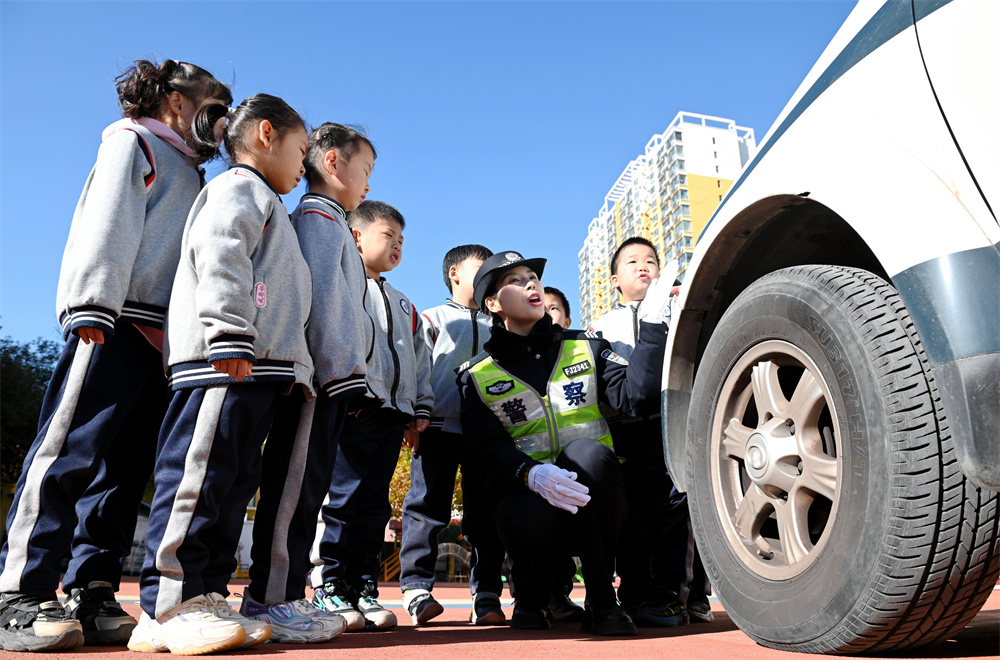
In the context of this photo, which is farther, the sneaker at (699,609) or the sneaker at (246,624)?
the sneaker at (699,609)

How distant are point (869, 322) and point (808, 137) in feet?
1.75

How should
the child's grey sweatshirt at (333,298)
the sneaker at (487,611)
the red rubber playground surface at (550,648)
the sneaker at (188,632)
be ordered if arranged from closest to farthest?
the red rubber playground surface at (550,648) → the sneaker at (188,632) → the child's grey sweatshirt at (333,298) → the sneaker at (487,611)

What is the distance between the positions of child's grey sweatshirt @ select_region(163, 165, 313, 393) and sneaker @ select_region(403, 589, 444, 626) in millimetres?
1584

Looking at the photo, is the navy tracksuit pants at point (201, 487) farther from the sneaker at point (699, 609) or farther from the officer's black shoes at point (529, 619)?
the sneaker at point (699, 609)

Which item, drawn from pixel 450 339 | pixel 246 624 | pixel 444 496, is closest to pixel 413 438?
pixel 444 496

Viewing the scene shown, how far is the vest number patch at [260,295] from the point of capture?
2.45 metres

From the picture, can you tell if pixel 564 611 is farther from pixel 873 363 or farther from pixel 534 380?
pixel 873 363

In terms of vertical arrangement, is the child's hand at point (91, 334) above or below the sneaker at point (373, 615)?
above

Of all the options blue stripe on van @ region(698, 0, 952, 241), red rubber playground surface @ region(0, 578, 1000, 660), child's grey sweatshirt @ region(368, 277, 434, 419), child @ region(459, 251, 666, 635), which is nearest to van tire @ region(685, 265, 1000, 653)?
red rubber playground surface @ region(0, 578, 1000, 660)

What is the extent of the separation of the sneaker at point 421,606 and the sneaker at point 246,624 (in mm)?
1389

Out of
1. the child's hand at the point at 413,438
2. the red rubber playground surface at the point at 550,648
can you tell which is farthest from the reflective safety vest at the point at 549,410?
the child's hand at the point at 413,438

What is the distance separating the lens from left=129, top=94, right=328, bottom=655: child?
2145mm

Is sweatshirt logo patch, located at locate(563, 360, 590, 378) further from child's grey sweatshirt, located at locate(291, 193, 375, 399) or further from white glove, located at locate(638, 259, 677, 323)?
child's grey sweatshirt, located at locate(291, 193, 375, 399)

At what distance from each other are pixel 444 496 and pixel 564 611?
882mm
